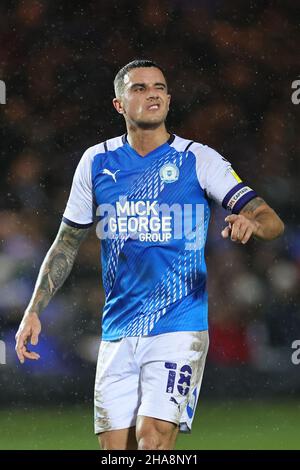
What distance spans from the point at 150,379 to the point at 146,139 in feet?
3.58

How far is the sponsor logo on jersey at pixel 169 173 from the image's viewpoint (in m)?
4.52

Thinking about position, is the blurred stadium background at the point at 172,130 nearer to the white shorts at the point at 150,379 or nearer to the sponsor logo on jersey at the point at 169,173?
the white shorts at the point at 150,379

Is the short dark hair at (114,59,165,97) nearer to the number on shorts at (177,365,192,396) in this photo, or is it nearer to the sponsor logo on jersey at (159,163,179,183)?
the sponsor logo on jersey at (159,163,179,183)

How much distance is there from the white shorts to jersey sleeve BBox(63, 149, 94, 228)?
24.6 inches

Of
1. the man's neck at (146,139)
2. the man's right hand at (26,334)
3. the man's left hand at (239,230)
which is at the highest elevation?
the man's neck at (146,139)

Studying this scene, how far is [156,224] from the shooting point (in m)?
4.48

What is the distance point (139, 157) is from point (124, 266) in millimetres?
515

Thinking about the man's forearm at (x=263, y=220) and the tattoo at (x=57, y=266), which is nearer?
the man's forearm at (x=263, y=220)

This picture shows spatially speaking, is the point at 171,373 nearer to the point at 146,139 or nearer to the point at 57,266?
the point at 57,266

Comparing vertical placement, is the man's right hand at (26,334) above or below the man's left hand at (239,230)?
below

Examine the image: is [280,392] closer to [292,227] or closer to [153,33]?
[292,227]

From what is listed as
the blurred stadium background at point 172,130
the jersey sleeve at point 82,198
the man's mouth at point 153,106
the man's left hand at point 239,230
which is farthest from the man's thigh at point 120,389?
the blurred stadium background at point 172,130

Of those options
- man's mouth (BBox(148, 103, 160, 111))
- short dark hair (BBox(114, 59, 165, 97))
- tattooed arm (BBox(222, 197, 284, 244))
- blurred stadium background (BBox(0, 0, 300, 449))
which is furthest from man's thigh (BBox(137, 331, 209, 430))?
blurred stadium background (BBox(0, 0, 300, 449))

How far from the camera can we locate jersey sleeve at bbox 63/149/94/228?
15.4ft
